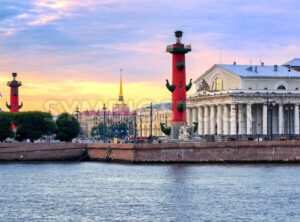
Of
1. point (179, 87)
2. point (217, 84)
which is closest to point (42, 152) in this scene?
point (179, 87)

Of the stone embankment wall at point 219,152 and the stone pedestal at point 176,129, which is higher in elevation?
the stone pedestal at point 176,129

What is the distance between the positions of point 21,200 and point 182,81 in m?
31.1

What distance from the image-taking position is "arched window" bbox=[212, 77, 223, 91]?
91.4 metres

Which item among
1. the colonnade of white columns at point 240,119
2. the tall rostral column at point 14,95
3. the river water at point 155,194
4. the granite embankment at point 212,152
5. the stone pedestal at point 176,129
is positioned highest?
the tall rostral column at point 14,95

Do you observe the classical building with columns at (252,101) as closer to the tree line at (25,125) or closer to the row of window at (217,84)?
the row of window at (217,84)

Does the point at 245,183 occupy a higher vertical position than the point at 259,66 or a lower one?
lower

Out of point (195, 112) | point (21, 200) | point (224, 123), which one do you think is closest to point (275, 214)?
point (21, 200)

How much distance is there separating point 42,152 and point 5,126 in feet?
26.5

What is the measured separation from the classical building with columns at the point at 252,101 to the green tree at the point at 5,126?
1956 cm

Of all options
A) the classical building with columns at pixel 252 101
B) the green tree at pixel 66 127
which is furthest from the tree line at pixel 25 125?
the classical building with columns at pixel 252 101

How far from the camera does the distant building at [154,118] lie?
12519 centimetres

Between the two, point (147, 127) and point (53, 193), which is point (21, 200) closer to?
Answer: point (53, 193)

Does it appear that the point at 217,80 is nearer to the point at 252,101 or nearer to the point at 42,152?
the point at 252,101

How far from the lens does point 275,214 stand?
3372 cm
